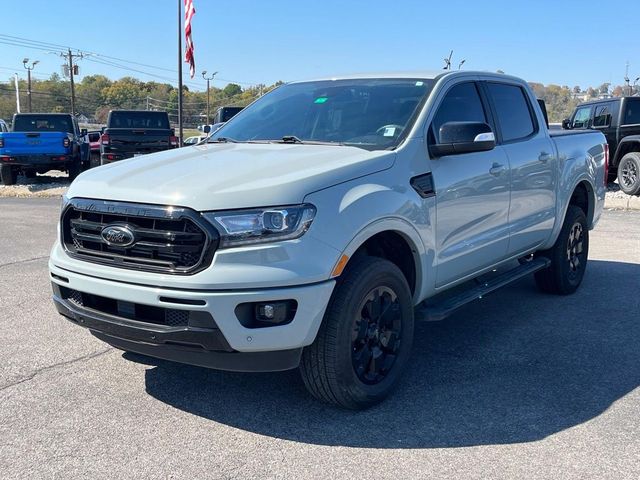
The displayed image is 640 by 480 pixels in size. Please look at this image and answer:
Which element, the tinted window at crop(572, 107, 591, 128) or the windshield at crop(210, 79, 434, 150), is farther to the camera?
the tinted window at crop(572, 107, 591, 128)

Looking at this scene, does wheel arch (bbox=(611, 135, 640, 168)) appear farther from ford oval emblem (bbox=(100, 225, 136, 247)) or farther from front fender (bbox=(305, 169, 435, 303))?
ford oval emblem (bbox=(100, 225, 136, 247))

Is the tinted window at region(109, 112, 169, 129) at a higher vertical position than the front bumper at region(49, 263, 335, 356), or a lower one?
higher

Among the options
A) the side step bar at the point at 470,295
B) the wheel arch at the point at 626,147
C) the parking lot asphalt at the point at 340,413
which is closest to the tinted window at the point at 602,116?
the wheel arch at the point at 626,147

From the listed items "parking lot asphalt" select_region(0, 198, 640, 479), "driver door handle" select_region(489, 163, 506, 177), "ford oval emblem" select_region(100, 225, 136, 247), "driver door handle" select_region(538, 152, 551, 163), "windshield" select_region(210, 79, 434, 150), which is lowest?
"parking lot asphalt" select_region(0, 198, 640, 479)

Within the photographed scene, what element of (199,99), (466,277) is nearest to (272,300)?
(466,277)

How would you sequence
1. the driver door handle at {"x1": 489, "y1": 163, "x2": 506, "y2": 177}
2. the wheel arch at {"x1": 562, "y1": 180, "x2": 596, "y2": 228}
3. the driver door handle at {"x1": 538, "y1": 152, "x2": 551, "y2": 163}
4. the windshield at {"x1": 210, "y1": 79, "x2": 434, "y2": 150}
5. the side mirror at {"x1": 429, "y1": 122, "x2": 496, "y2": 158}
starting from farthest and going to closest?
the wheel arch at {"x1": 562, "y1": 180, "x2": 596, "y2": 228} → the driver door handle at {"x1": 538, "y1": 152, "x2": 551, "y2": 163} → the driver door handle at {"x1": 489, "y1": 163, "x2": 506, "y2": 177} → the windshield at {"x1": 210, "y1": 79, "x2": 434, "y2": 150} → the side mirror at {"x1": 429, "y1": 122, "x2": 496, "y2": 158}

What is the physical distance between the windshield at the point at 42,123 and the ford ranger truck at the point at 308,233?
1577 cm

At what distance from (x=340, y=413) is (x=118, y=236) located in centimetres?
154

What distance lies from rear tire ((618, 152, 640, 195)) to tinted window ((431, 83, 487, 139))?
10.5m

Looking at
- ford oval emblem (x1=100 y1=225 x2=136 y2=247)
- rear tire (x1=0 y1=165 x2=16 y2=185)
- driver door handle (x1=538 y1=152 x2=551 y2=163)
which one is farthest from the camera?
rear tire (x1=0 y1=165 x2=16 y2=185)

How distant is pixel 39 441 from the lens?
324cm

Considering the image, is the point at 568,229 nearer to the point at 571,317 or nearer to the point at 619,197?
the point at 571,317

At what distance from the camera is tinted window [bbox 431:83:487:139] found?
434 centimetres

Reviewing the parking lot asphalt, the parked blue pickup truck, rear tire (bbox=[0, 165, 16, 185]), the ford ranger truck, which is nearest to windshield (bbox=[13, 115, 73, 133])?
the parked blue pickup truck
